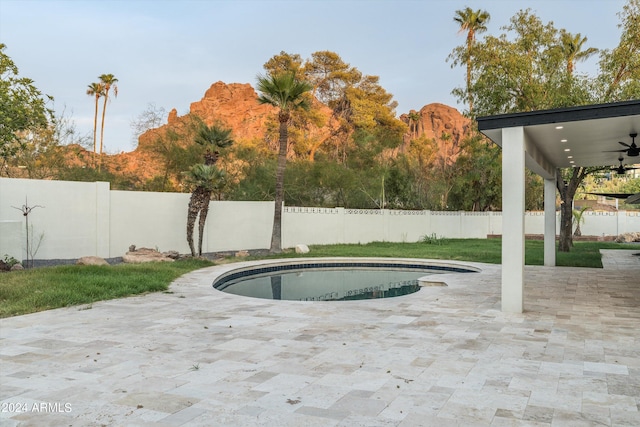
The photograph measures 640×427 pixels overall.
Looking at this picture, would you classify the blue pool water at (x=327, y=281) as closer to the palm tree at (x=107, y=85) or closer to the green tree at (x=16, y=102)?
the green tree at (x=16, y=102)

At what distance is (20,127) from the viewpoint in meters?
12.2

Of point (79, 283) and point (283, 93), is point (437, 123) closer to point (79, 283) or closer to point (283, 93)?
point (283, 93)

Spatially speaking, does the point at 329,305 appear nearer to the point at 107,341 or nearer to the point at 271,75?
the point at 107,341

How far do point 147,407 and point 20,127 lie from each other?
11.8 m

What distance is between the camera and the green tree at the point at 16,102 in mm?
11766

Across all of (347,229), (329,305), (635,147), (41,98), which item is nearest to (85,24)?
(41,98)

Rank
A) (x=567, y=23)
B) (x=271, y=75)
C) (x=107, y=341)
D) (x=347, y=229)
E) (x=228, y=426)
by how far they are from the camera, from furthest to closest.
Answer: (x=347, y=229), (x=567, y=23), (x=271, y=75), (x=107, y=341), (x=228, y=426)

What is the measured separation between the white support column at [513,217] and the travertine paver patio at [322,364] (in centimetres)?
30

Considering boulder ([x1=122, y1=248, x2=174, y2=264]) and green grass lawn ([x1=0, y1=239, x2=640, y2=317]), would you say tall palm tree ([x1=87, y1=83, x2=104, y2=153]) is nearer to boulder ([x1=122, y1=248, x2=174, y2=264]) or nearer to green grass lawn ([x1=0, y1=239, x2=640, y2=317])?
boulder ([x1=122, y1=248, x2=174, y2=264])

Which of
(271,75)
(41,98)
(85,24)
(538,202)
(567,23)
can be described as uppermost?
(85,24)

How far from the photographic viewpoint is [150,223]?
535 inches

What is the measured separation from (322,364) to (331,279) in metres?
7.46

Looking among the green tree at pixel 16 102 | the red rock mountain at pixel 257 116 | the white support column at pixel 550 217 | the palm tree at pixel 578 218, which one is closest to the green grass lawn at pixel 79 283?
the white support column at pixel 550 217

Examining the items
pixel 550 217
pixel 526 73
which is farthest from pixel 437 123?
pixel 550 217
